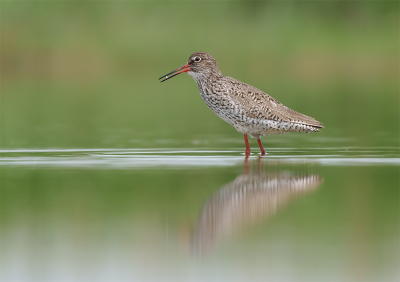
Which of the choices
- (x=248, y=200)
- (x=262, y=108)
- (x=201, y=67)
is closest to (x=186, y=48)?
(x=201, y=67)

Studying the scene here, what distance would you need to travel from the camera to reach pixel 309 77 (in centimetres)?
3047

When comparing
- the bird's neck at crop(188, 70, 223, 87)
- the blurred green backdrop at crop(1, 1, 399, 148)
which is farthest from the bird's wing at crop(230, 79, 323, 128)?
the blurred green backdrop at crop(1, 1, 399, 148)

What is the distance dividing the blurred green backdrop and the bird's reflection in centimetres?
1240

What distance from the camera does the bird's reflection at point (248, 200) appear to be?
17.1ft

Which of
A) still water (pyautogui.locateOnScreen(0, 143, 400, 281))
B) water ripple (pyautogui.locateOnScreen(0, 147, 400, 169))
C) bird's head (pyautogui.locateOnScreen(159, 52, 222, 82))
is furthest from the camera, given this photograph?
bird's head (pyautogui.locateOnScreen(159, 52, 222, 82))

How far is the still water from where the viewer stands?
4.42 m

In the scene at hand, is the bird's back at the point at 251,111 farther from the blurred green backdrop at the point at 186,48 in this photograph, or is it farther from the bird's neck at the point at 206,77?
the blurred green backdrop at the point at 186,48

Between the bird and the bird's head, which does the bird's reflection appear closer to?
the bird

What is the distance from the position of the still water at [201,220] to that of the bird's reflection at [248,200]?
1 centimetres

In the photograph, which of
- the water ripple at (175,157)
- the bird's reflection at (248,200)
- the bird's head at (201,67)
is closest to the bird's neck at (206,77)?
the bird's head at (201,67)

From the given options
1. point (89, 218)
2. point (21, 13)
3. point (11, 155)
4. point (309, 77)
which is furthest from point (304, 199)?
point (21, 13)

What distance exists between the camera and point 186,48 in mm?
30375

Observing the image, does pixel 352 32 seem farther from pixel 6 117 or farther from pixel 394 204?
pixel 394 204

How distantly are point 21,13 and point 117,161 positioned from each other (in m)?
23.6
